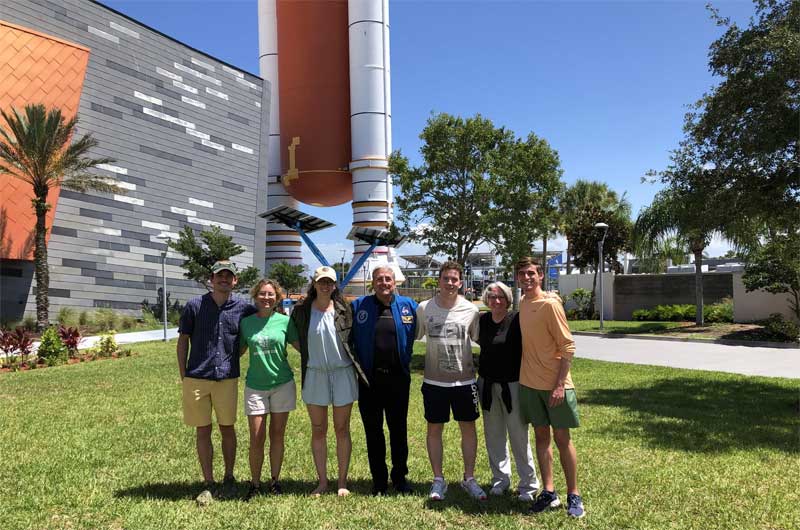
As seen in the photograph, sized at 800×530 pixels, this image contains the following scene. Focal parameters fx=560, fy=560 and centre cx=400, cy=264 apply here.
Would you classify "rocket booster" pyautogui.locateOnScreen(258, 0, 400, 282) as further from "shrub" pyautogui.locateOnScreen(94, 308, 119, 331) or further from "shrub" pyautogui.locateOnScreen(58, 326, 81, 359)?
"shrub" pyautogui.locateOnScreen(58, 326, 81, 359)

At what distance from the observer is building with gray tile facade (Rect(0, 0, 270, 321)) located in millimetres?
26688

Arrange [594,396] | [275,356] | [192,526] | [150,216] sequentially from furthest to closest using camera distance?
[150,216], [594,396], [275,356], [192,526]

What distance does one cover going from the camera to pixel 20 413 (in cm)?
843

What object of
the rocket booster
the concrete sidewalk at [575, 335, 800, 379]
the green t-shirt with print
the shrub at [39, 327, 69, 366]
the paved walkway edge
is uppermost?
the rocket booster

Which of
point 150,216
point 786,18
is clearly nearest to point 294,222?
point 150,216

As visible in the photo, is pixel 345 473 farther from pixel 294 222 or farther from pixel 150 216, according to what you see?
pixel 150 216

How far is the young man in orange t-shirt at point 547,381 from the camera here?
438cm

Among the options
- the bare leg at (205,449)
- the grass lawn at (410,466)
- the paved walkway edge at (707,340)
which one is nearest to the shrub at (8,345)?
the grass lawn at (410,466)

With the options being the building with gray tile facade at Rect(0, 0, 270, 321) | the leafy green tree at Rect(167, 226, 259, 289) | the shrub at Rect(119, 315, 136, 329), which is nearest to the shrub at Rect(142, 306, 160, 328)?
the building with gray tile facade at Rect(0, 0, 270, 321)

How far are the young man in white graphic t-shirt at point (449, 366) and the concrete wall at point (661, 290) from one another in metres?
28.9

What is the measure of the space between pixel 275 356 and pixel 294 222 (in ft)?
66.4

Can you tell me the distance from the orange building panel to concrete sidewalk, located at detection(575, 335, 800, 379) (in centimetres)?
2319

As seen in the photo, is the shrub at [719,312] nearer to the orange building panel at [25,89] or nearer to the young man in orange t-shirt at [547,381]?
the young man in orange t-shirt at [547,381]

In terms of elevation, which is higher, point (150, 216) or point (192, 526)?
point (150, 216)
